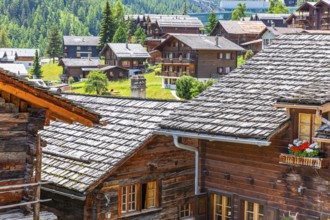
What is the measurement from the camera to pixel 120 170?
607 inches

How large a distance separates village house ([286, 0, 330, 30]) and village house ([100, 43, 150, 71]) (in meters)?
22.9

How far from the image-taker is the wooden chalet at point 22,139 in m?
10.4

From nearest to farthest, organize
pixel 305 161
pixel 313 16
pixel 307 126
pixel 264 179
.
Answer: pixel 305 161 < pixel 307 126 < pixel 264 179 < pixel 313 16

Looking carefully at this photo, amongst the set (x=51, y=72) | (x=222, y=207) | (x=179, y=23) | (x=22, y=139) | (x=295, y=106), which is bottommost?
(x=51, y=72)

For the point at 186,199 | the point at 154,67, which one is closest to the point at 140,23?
the point at 154,67

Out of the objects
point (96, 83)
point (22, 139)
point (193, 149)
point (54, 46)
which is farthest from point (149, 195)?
point (54, 46)

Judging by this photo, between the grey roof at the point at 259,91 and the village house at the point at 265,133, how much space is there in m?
0.02

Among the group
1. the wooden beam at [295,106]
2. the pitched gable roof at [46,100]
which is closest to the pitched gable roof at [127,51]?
the wooden beam at [295,106]

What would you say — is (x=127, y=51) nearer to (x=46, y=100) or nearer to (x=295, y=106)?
(x=295, y=106)

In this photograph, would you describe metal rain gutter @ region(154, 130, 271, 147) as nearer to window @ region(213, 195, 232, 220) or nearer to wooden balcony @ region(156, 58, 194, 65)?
window @ region(213, 195, 232, 220)

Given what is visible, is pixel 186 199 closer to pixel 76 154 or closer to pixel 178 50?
pixel 76 154

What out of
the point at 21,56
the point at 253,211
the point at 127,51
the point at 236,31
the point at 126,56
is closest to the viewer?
the point at 253,211

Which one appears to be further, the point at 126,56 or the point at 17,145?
the point at 126,56

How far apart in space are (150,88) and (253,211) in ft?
193
